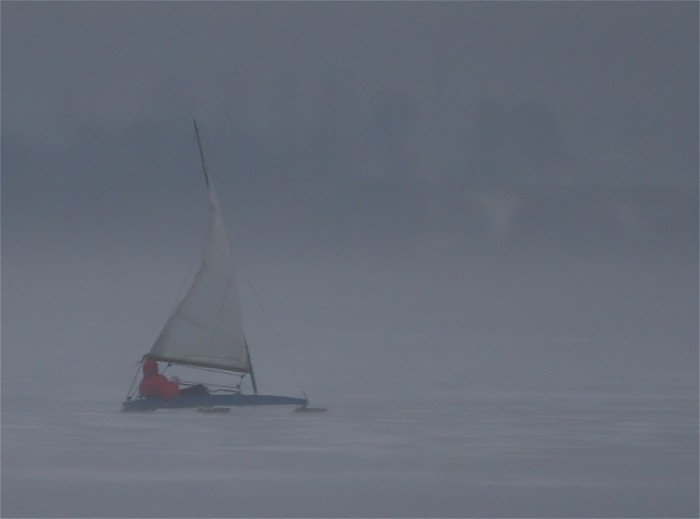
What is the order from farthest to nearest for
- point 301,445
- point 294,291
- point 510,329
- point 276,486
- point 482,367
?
point 294,291, point 510,329, point 482,367, point 301,445, point 276,486

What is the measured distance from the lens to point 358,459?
15.8 m

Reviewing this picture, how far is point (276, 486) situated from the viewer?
577 inches

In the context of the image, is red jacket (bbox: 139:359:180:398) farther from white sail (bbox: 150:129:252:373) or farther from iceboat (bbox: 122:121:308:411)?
white sail (bbox: 150:129:252:373)

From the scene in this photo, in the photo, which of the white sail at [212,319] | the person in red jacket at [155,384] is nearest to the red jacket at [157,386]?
the person in red jacket at [155,384]

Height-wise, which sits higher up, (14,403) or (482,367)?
(482,367)

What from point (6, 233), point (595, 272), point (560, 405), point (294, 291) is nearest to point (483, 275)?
point (595, 272)

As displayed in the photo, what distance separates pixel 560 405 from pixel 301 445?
4411mm

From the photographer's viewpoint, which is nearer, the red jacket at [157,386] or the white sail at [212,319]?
the red jacket at [157,386]

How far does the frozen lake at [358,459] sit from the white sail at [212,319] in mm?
597

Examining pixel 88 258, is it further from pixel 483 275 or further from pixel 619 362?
pixel 619 362

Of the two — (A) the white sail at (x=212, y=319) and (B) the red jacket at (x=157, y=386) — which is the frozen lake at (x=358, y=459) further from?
(A) the white sail at (x=212, y=319)

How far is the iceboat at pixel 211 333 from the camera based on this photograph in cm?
1836

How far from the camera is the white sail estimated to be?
60.8ft

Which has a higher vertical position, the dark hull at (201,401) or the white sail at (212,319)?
the white sail at (212,319)
